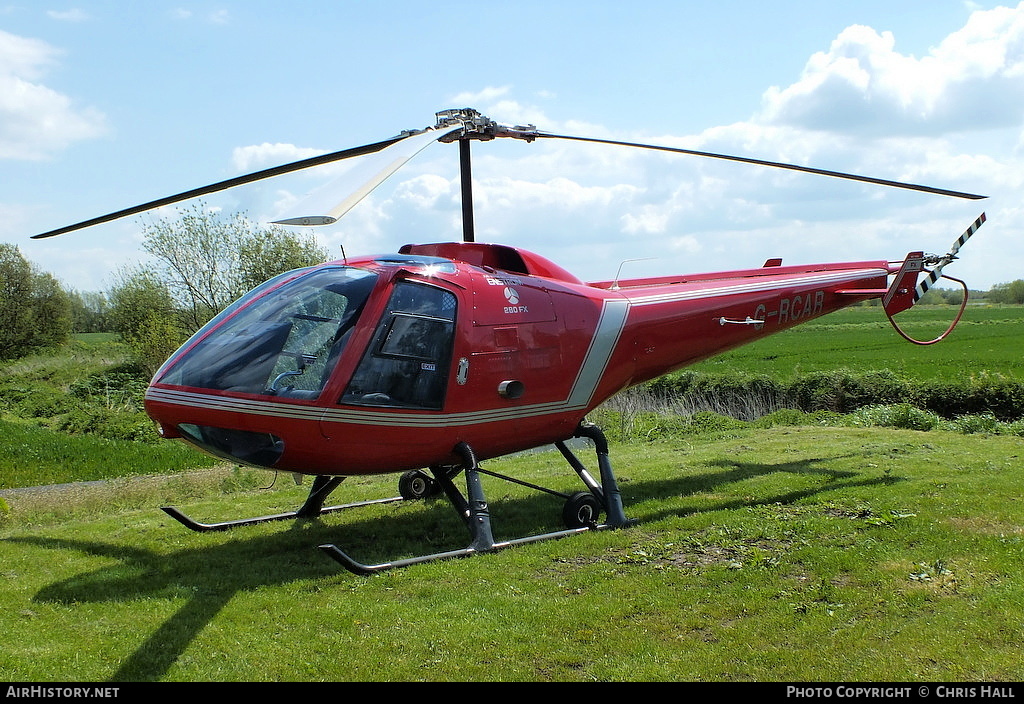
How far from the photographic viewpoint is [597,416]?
66.6 ft

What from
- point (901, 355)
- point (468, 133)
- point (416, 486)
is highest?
point (468, 133)

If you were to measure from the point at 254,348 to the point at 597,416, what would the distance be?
1428 centimetres

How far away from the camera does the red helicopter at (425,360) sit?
6730 millimetres

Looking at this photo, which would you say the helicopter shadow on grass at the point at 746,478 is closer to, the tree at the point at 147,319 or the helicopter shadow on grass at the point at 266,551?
the helicopter shadow on grass at the point at 266,551

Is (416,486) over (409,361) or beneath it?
beneath

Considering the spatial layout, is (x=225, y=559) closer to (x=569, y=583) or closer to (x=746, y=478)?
(x=569, y=583)

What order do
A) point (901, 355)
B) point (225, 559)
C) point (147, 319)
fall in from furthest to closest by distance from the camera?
point (901, 355), point (147, 319), point (225, 559)

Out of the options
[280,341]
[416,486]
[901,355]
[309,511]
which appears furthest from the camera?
[901,355]

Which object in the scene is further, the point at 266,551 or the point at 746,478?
the point at 746,478

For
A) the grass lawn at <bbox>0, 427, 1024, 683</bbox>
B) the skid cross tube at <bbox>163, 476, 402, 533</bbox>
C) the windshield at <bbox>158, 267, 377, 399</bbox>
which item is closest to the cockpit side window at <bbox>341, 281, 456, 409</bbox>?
the windshield at <bbox>158, 267, 377, 399</bbox>

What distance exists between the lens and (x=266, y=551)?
26.4 feet

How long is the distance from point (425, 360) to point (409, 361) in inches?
6.5

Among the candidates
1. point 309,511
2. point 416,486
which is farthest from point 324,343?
point 416,486

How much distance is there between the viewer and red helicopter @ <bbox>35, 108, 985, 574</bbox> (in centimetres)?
673
